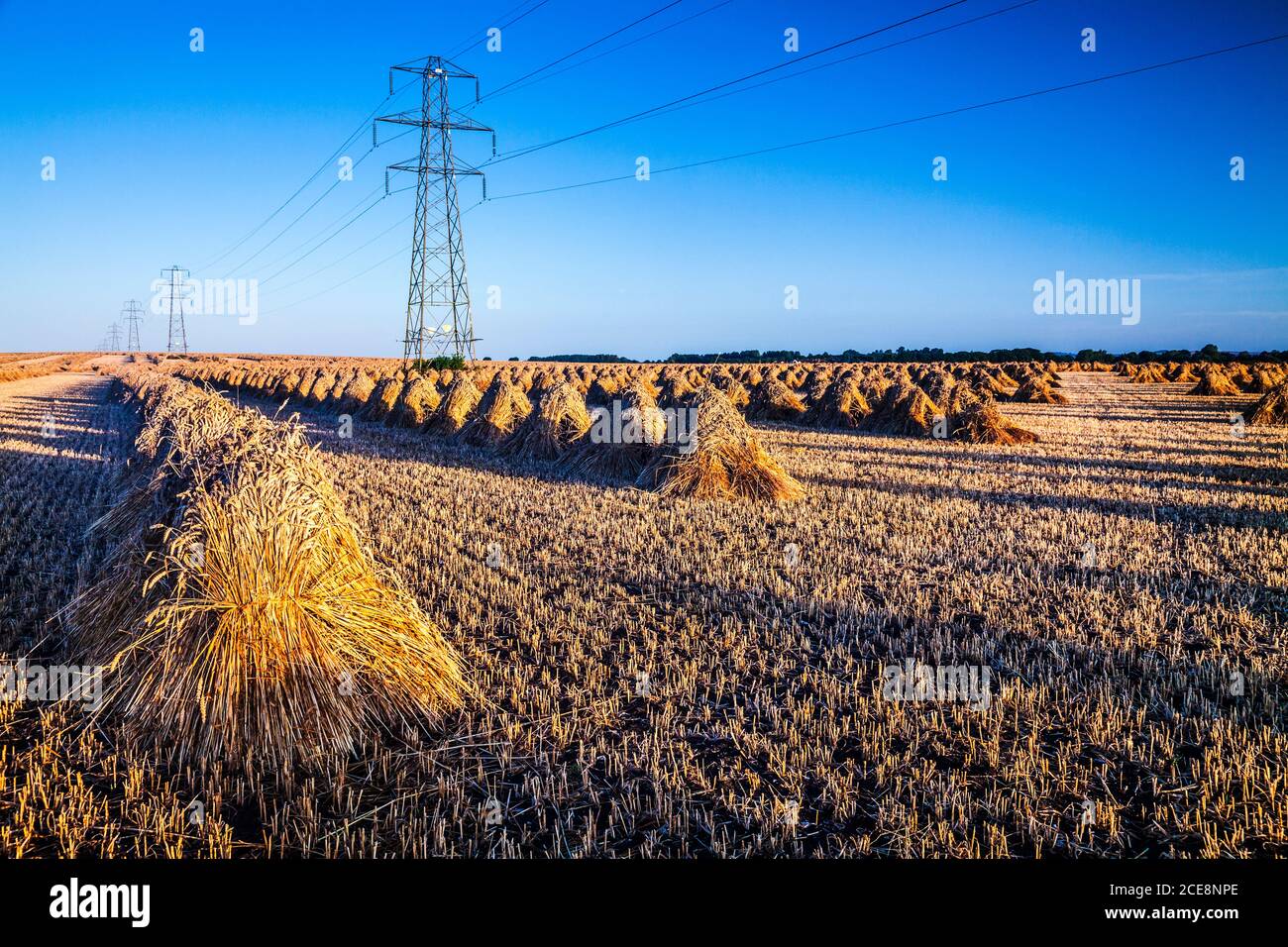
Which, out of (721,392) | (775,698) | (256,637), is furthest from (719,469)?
(256,637)

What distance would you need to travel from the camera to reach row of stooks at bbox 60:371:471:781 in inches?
148

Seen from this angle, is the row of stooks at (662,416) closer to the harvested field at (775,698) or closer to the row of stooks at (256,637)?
the harvested field at (775,698)

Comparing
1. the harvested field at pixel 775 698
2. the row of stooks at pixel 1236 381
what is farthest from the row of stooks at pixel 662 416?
the row of stooks at pixel 1236 381

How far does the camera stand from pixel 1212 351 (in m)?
78.4

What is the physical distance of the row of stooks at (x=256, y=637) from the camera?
A: 12.3ft

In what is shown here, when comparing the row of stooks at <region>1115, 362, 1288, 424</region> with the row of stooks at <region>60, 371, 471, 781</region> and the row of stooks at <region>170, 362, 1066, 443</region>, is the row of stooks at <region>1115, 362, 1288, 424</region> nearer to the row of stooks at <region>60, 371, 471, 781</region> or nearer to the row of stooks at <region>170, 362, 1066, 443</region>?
the row of stooks at <region>170, 362, 1066, 443</region>

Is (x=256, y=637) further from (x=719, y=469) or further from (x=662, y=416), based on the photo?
(x=662, y=416)

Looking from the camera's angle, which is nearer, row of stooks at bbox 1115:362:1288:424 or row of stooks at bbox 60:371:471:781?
row of stooks at bbox 60:371:471:781

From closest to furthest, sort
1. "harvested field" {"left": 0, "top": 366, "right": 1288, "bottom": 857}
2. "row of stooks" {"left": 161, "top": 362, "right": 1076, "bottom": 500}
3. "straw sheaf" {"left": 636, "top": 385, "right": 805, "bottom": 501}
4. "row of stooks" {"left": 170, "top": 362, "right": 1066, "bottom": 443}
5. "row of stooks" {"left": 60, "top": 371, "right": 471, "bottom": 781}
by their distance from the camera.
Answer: "harvested field" {"left": 0, "top": 366, "right": 1288, "bottom": 857}
"row of stooks" {"left": 60, "top": 371, "right": 471, "bottom": 781}
"straw sheaf" {"left": 636, "top": 385, "right": 805, "bottom": 501}
"row of stooks" {"left": 161, "top": 362, "right": 1076, "bottom": 500}
"row of stooks" {"left": 170, "top": 362, "right": 1066, "bottom": 443}

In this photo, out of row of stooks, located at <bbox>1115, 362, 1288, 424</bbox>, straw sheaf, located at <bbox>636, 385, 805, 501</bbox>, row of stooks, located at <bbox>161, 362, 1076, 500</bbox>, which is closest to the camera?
straw sheaf, located at <bbox>636, 385, 805, 501</bbox>

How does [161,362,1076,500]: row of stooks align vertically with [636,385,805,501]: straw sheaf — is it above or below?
above

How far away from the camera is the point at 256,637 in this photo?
155 inches

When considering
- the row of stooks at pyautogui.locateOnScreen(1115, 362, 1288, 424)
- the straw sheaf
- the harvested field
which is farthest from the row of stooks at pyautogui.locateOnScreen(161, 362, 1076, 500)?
the row of stooks at pyautogui.locateOnScreen(1115, 362, 1288, 424)
